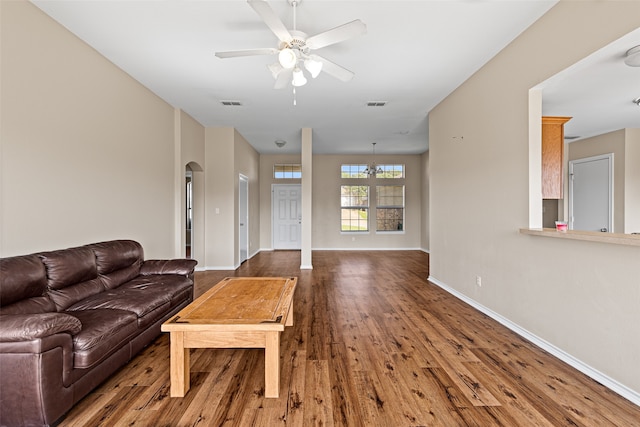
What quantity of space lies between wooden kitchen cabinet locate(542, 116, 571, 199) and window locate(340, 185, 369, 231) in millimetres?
6213

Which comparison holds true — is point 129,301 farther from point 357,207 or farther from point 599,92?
point 357,207

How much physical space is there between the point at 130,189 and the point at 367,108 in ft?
12.1

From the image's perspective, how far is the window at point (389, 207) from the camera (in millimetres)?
9008

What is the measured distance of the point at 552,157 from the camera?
110 inches

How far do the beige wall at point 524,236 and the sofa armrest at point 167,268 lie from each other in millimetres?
3429

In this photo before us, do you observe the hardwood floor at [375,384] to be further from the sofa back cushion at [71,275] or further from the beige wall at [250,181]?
the beige wall at [250,181]

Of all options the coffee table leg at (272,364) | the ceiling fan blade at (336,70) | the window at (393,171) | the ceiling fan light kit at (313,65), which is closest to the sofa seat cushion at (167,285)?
the coffee table leg at (272,364)

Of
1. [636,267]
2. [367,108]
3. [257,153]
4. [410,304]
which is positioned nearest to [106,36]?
[367,108]

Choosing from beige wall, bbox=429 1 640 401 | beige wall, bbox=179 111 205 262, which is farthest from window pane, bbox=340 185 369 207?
beige wall, bbox=429 1 640 401

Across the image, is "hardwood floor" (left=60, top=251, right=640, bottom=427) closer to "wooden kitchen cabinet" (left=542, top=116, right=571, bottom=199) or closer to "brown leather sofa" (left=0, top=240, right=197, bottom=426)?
"brown leather sofa" (left=0, top=240, right=197, bottom=426)

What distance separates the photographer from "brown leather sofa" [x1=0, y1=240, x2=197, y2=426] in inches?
59.1

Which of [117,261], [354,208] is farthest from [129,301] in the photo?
[354,208]

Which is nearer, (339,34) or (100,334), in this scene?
(100,334)

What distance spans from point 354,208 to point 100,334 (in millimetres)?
7629
